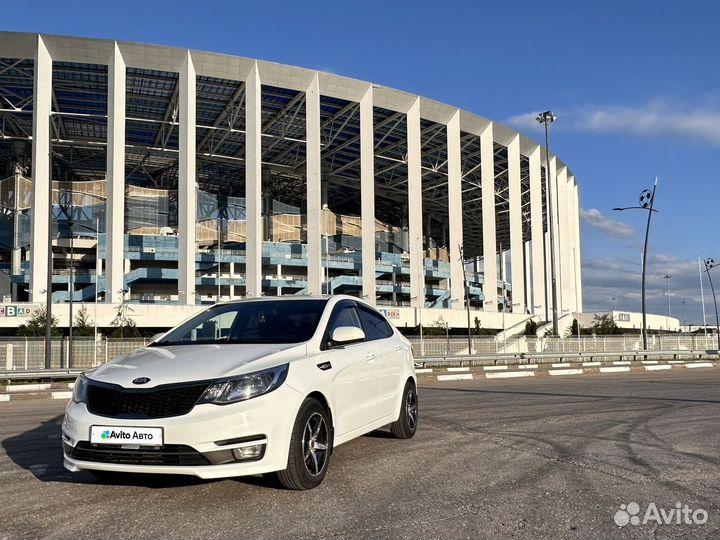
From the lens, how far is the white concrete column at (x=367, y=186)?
170 ft

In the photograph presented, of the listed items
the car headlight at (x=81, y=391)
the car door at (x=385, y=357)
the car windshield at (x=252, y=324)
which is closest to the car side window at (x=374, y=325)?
the car door at (x=385, y=357)

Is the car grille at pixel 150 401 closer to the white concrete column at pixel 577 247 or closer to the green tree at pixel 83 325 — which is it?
the green tree at pixel 83 325

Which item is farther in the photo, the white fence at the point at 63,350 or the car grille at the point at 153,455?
the white fence at the point at 63,350

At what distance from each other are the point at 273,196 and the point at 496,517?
76419mm

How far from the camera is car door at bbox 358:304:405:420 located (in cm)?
701

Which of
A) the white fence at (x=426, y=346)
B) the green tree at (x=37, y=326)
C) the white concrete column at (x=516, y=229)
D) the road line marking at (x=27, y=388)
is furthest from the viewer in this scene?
the white concrete column at (x=516, y=229)

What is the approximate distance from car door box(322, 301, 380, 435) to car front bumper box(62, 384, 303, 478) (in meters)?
0.98

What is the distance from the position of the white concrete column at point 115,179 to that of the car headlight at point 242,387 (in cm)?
4094

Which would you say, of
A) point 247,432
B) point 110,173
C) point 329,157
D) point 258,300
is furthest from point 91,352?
point 329,157

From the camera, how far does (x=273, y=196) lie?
261 feet

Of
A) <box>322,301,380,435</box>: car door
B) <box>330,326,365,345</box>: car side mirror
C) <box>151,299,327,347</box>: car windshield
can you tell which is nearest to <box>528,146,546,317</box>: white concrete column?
<box>322,301,380,435</box>: car door

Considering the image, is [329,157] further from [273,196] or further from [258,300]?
[258,300]

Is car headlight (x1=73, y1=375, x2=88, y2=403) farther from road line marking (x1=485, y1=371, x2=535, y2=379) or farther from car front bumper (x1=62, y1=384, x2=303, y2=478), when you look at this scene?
road line marking (x1=485, y1=371, x2=535, y2=379)

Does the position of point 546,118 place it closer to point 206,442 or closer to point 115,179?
point 115,179
